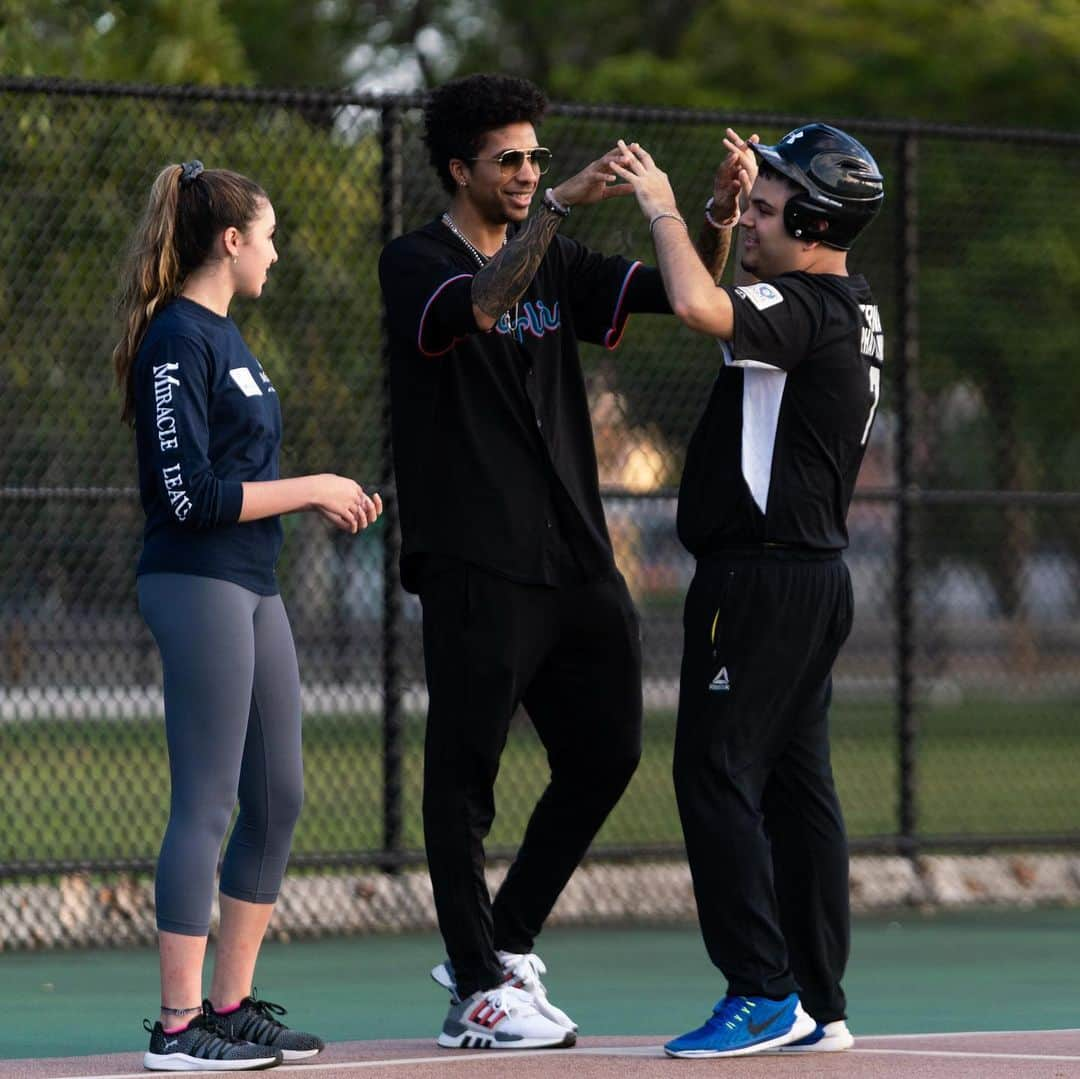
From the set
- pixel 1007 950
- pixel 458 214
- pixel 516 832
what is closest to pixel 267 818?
pixel 458 214

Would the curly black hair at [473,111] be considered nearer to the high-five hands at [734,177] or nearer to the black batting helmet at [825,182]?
the high-five hands at [734,177]

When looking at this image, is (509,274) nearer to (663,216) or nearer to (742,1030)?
(663,216)

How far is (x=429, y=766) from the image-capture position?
209 inches

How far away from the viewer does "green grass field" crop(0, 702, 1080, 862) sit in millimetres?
8742

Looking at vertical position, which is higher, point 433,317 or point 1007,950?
point 433,317

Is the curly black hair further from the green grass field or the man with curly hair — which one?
the green grass field

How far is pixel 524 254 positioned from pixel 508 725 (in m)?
1.11

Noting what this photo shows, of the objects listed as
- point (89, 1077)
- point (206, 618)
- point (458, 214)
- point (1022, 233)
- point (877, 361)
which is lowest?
point (89, 1077)

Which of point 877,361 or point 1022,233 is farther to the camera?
point 1022,233

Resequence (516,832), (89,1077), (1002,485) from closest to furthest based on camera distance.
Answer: (89,1077) < (516,832) < (1002,485)

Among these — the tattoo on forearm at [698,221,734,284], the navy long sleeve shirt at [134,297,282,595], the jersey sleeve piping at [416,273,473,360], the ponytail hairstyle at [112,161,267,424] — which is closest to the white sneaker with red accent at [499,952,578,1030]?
the navy long sleeve shirt at [134,297,282,595]

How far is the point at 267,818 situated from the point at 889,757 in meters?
10.6

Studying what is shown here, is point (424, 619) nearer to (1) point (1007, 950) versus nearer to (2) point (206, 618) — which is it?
(2) point (206, 618)

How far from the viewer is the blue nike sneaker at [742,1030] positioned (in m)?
4.91
